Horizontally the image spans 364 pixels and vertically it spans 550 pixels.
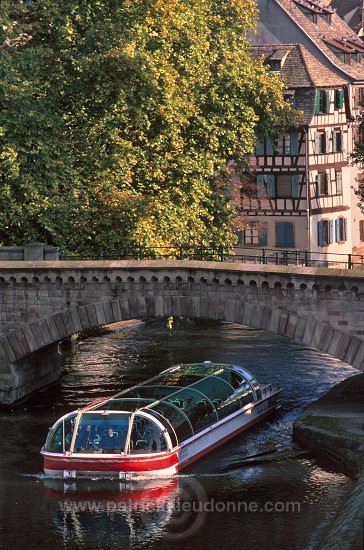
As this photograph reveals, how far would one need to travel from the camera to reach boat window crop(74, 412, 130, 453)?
56.7 metres

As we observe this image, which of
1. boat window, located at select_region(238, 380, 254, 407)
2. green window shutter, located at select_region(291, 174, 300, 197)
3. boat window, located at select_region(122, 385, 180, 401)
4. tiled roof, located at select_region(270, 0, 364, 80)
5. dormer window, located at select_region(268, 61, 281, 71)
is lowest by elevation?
boat window, located at select_region(238, 380, 254, 407)

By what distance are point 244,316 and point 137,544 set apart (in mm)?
16261

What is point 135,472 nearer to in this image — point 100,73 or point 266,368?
point 266,368

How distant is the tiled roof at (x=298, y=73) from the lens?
100 metres

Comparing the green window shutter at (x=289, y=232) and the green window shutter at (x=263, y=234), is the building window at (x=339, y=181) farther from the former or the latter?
the green window shutter at (x=263, y=234)

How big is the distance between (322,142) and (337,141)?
7.71 feet

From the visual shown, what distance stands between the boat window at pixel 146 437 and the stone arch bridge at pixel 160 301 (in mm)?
7393

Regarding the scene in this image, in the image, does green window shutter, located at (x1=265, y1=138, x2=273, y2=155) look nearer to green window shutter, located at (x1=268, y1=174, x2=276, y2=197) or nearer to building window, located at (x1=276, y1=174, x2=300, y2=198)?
green window shutter, located at (x1=268, y1=174, x2=276, y2=197)

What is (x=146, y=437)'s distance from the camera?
57094mm

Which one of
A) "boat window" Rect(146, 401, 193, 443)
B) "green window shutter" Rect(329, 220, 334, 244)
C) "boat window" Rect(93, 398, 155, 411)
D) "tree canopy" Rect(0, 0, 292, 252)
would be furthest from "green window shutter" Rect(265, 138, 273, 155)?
"boat window" Rect(93, 398, 155, 411)

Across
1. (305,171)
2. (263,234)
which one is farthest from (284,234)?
(305,171)

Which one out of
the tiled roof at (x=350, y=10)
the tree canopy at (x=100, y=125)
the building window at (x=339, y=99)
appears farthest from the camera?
the tiled roof at (x=350, y=10)

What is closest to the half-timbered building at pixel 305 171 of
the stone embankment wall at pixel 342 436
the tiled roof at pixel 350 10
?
the tiled roof at pixel 350 10

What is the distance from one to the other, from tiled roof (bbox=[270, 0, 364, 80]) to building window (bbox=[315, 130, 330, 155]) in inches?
316
